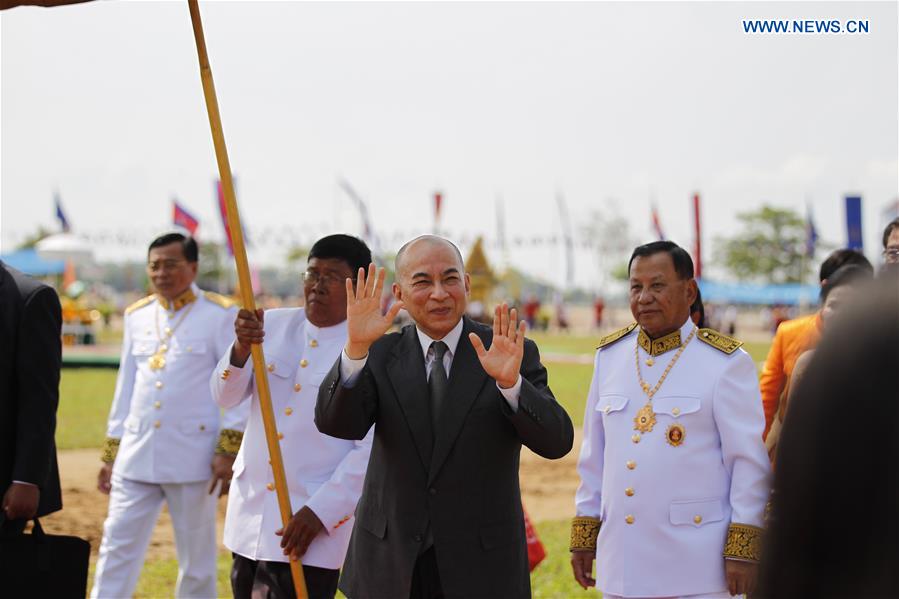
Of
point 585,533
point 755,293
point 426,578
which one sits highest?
point 426,578

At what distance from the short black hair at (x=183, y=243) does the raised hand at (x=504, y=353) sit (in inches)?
133

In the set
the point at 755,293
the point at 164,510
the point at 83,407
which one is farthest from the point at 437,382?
the point at 755,293

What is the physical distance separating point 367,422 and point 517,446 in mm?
487

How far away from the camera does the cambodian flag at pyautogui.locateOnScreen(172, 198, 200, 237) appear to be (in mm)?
35009

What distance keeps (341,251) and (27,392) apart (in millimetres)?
1354

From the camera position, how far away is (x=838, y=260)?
5.51 meters

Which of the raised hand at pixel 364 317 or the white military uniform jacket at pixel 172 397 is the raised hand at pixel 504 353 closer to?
the raised hand at pixel 364 317

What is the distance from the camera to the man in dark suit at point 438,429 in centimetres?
327

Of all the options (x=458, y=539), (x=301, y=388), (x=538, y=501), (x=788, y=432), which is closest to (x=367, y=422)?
(x=458, y=539)

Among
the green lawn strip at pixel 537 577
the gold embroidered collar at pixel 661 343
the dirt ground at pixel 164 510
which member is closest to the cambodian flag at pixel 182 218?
the dirt ground at pixel 164 510

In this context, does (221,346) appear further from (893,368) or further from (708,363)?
(893,368)

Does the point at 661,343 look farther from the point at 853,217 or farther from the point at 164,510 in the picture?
the point at 853,217

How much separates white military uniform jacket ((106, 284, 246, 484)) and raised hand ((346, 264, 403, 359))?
2.70 m

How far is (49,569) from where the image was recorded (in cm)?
396
